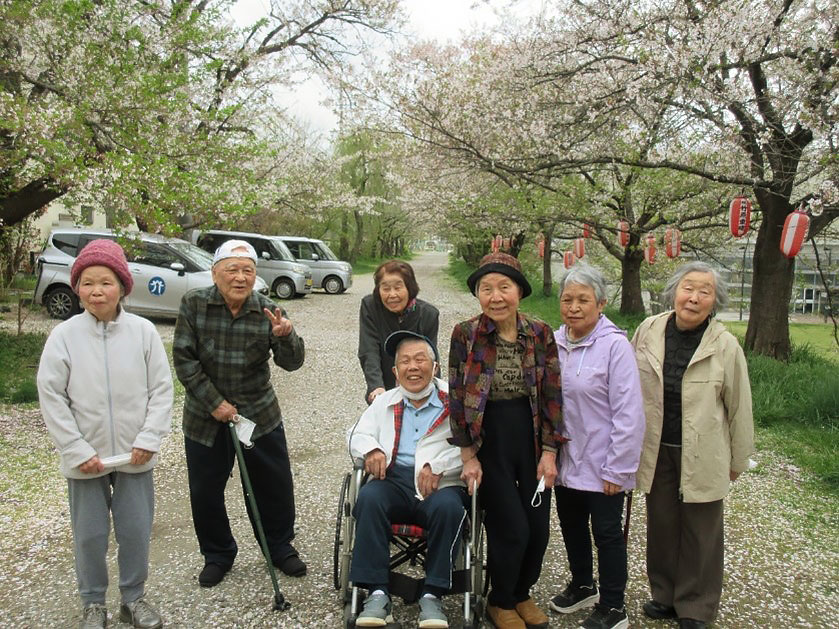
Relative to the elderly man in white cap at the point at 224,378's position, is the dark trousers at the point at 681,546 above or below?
below

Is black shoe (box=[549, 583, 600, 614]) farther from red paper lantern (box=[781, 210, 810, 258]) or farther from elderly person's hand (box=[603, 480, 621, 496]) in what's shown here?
red paper lantern (box=[781, 210, 810, 258])

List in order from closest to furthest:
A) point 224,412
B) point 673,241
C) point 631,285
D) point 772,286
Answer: point 224,412, point 772,286, point 673,241, point 631,285

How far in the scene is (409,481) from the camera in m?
2.80

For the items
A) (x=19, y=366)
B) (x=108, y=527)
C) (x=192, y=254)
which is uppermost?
(x=192, y=254)

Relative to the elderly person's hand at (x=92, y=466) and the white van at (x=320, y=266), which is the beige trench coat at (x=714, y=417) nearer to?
the elderly person's hand at (x=92, y=466)

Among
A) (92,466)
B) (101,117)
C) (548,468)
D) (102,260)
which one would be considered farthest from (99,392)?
(101,117)

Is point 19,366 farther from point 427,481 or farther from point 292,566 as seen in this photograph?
point 427,481

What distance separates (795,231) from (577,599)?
5.19 m

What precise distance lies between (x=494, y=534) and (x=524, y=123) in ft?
25.5

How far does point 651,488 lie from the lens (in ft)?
9.21

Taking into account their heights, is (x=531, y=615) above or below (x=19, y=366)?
below

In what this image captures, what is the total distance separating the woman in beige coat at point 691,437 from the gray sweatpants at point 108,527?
87.3 inches

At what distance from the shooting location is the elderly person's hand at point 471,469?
258 cm

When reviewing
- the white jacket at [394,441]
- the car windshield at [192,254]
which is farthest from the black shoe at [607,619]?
the car windshield at [192,254]
